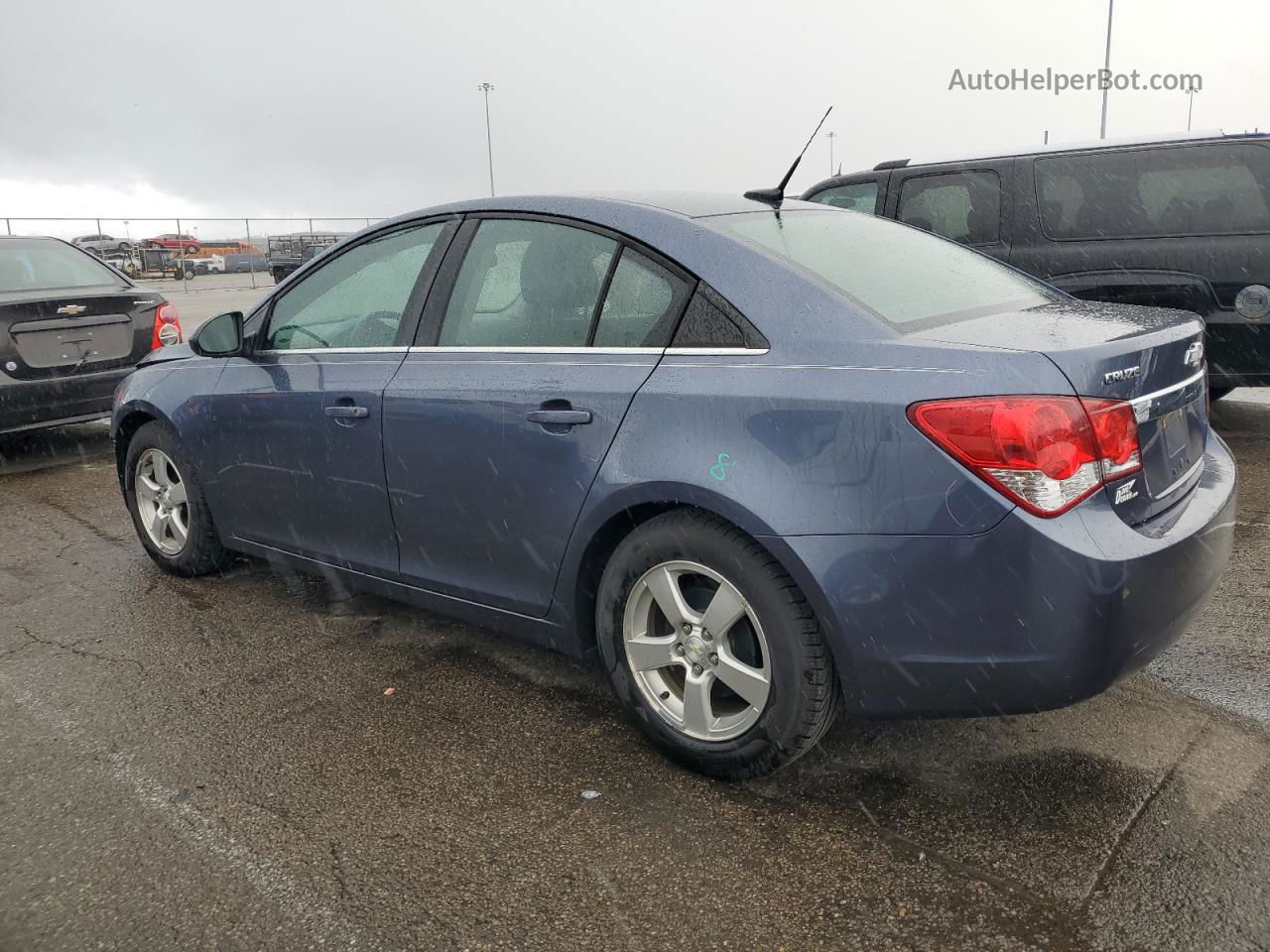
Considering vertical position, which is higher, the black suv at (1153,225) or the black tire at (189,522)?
the black suv at (1153,225)

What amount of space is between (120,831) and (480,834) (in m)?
0.91

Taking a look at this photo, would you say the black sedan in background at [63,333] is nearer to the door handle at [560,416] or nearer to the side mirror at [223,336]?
the side mirror at [223,336]

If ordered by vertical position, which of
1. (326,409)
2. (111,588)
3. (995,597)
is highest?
(326,409)

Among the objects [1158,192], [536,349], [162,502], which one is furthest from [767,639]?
[1158,192]

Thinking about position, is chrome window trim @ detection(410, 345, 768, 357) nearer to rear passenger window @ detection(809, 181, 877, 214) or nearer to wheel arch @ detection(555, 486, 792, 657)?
wheel arch @ detection(555, 486, 792, 657)

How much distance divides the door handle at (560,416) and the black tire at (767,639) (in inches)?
13.6

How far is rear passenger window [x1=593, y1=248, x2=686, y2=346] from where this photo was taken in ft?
9.48

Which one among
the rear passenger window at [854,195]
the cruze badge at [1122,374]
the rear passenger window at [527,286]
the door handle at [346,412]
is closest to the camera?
the cruze badge at [1122,374]

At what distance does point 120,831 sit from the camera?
8.75ft

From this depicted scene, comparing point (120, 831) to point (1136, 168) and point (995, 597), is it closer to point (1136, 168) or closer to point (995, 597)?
point (995, 597)

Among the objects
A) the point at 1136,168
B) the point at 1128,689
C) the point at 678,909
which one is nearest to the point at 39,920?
the point at 678,909

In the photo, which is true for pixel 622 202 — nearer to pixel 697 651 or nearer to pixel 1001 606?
pixel 697 651

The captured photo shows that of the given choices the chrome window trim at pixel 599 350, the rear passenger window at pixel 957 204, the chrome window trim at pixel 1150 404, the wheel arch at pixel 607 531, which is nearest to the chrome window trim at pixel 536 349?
the chrome window trim at pixel 599 350

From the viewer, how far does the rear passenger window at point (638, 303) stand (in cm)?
289
